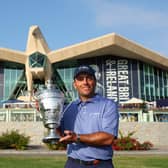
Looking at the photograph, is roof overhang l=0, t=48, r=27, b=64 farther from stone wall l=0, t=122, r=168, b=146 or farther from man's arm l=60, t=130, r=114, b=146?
man's arm l=60, t=130, r=114, b=146

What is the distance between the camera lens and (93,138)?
303cm

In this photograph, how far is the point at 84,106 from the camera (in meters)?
3.30

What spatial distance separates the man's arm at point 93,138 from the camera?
2930 mm

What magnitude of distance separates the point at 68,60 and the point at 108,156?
155 feet

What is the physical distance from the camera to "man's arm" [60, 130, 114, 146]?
2.93 metres

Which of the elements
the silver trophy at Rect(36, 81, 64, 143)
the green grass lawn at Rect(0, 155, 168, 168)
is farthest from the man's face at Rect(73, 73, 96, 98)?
the green grass lawn at Rect(0, 155, 168, 168)

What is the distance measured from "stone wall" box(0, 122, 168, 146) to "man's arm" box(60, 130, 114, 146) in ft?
68.0

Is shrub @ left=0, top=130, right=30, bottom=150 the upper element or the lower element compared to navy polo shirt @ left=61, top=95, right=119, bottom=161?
lower

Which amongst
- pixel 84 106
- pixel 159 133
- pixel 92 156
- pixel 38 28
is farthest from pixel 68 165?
pixel 38 28

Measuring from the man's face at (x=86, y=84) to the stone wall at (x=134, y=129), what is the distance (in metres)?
20.5

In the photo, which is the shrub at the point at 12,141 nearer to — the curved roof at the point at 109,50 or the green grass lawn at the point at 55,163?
the green grass lawn at the point at 55,163

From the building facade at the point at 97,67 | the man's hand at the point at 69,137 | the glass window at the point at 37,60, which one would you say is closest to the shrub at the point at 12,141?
the man's hand at the point at 69,137

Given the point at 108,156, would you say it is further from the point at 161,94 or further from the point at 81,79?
the point at 161,94

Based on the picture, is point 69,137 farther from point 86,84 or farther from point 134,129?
point 134,129
